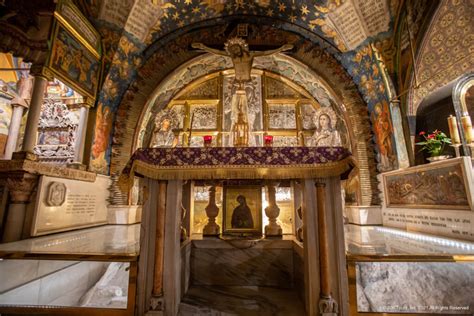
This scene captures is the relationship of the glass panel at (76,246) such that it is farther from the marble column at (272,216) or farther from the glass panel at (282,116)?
the glass panel at (282,116)

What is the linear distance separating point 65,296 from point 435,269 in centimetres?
486

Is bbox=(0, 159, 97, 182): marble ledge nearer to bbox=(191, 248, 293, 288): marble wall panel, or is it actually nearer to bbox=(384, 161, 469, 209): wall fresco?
bbox=(191, 248, 293, 288): marble wall panel

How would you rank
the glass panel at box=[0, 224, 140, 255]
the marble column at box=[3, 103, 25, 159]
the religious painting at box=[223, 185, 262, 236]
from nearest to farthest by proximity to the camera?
the glass panel at box=[0, 224, 140, 255]
the religious painting at box=[223, 185, 262, 236]
the marble column at box=[3, 103, 25, 159]

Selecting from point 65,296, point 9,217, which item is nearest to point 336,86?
point 65,296

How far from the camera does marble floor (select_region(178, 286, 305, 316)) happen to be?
225 centimetres

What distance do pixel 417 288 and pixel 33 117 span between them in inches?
296

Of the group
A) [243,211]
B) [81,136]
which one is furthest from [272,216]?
[81,136]

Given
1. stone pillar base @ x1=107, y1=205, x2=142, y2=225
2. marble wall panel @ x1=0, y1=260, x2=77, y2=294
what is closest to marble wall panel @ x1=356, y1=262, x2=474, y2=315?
marble wall panel @ x1=0, y1=260, x2=77, y2=294

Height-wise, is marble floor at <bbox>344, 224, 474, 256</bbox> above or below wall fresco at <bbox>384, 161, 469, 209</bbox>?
below

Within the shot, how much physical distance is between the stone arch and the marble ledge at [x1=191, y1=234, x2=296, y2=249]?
181 inches

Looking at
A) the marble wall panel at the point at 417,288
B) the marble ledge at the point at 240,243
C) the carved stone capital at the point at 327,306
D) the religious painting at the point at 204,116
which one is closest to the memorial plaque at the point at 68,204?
the marble ledge at the point at 240,243

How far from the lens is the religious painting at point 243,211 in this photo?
339 centimetres

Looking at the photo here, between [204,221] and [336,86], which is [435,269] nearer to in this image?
[204,221]

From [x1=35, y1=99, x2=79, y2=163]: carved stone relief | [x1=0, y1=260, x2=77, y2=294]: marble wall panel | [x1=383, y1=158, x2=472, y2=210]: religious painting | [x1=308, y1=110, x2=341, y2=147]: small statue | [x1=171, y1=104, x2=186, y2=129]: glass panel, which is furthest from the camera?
[x1=171, y1=104, x2=186, y2=129]: glass panel
